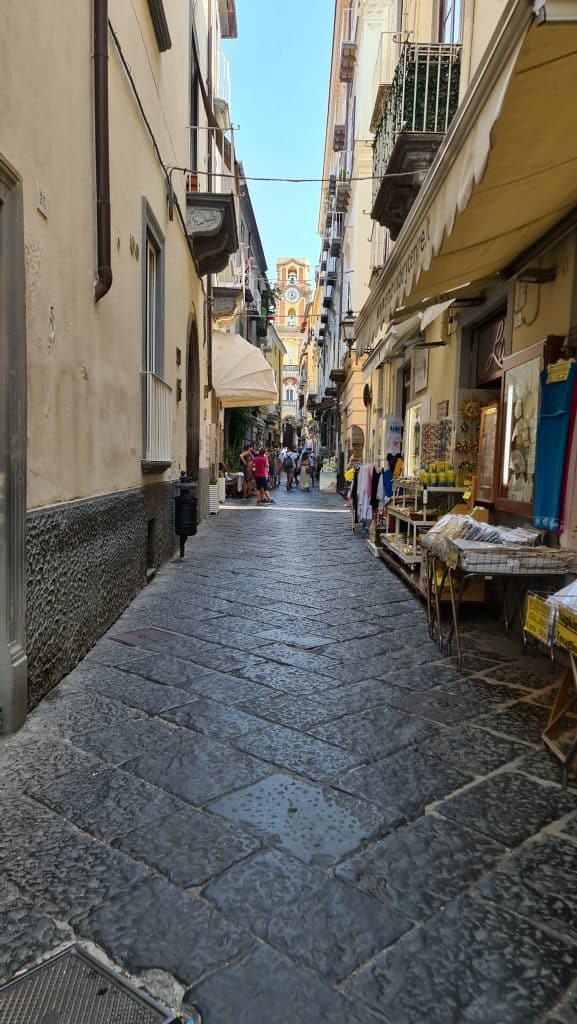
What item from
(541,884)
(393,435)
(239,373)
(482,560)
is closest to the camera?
(541,884)

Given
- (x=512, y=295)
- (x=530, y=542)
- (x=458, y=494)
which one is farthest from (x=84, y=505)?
(x=458, y=494)

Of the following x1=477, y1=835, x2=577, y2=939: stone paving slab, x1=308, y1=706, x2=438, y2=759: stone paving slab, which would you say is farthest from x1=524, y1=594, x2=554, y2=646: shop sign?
x1=477, y1=835, x2=577, y2=939: stone paving slab

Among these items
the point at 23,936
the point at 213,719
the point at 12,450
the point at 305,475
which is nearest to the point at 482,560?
the point at 213,719

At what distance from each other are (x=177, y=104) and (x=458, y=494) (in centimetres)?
617

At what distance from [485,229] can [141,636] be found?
3.44 meters

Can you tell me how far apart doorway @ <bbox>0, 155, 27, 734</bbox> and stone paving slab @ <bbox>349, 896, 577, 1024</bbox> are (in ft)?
6.38

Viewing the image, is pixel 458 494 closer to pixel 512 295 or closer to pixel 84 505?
pixel 512 295

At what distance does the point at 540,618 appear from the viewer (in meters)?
2.85

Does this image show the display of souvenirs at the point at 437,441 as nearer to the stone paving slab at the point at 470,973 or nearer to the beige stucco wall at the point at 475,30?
the beige stucco wall at the point at 475,30

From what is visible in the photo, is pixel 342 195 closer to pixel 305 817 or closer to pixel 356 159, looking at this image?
pixel 356 159

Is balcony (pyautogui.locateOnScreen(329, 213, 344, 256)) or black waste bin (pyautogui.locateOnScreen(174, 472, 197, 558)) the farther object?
balcony (pyautogui.locateOnScreen(329, 213, 344, 256))

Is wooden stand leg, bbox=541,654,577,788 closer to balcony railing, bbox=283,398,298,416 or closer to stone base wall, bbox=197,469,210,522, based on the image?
stone base wall, bbox=197,469,210,522

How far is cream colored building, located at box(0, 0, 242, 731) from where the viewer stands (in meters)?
2.86

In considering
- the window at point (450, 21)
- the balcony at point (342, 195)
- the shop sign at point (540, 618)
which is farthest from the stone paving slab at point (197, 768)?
the balcony at point (342, 195)
